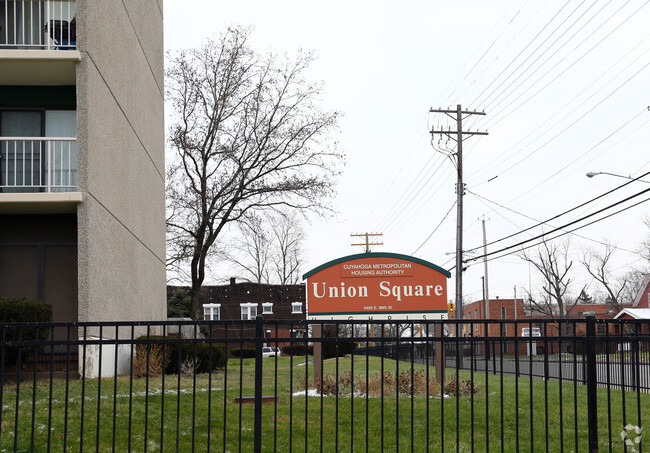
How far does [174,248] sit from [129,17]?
717 inches

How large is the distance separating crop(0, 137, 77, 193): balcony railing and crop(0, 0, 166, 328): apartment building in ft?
0.08

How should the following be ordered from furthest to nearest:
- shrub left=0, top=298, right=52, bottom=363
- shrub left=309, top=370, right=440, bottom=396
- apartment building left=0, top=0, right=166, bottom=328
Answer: apartment building left=0, top=0, right=166, bottom=328, shrub left=309, top=370, right=440, bottom=396, shrub left=0, top=298, right=52, bottom=363

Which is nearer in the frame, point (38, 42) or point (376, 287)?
point (376, 287)

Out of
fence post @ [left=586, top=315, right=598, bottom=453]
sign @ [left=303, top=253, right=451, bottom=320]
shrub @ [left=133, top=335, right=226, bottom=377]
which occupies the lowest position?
shrub @ [left=133, top=335, right=226, bottom=377]

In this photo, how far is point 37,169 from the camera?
61.9 feet

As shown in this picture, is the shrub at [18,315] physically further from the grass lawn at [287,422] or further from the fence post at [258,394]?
the fence post at [258,394]

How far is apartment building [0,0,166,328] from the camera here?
648 inches

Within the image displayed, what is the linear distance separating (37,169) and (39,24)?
3.75 metres

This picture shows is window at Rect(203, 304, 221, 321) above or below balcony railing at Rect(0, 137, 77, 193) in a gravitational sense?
below

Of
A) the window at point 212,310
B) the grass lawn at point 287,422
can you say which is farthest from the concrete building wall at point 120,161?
the window at point 212,310

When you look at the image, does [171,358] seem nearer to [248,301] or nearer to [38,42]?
[38,42]

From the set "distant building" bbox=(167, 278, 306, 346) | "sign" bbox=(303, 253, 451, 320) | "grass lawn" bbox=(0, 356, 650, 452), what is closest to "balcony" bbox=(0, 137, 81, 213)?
"grass lawn" bbox=(0, 356, 650, 452)

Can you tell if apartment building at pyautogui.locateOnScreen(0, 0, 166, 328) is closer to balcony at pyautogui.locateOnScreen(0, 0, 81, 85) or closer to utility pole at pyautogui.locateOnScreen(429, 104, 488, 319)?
balcony at pyautogui.locateOnScreen(0, 0, 81, 85)

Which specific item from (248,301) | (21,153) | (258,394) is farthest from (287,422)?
(248,301)
